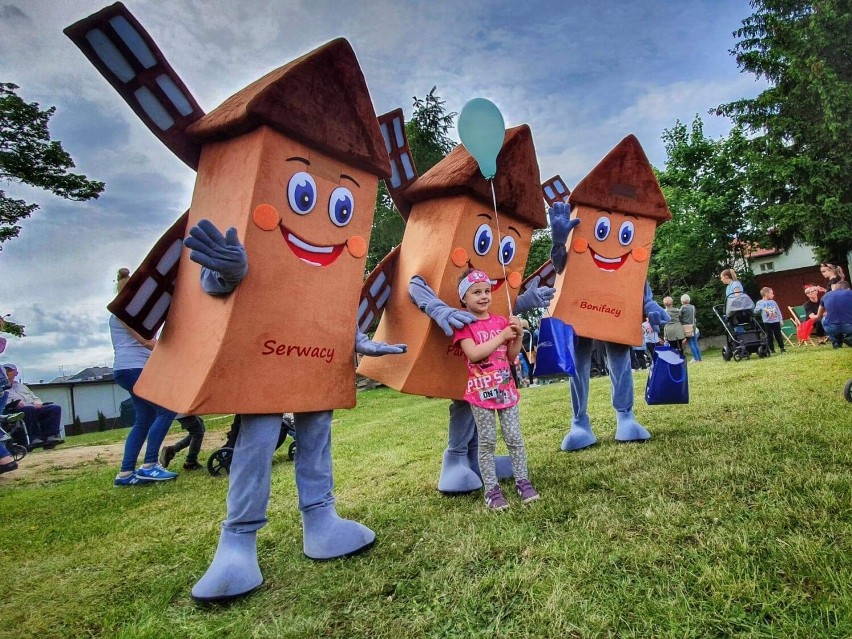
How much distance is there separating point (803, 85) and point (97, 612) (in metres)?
19.5

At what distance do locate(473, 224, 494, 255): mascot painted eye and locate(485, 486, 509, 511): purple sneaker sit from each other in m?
1.39

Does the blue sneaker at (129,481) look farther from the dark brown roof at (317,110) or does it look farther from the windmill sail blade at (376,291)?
the dark brown roof at (317,110)

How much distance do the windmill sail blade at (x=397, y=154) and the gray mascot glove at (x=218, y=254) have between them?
1366 millimetres

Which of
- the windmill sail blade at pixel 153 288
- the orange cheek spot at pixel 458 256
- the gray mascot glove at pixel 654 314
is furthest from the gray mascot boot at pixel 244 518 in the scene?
the gray mascot glove at pixel 654 314

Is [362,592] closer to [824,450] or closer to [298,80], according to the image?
[298,80]

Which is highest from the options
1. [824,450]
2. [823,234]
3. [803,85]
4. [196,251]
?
[803,85]

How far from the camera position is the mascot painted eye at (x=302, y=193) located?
2303 millimetres

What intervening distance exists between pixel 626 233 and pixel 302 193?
107 inches

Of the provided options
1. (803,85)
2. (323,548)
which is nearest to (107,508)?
(323,548)

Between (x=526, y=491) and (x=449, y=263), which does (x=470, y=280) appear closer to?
(x=449, y=263)

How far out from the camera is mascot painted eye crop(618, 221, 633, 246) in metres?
3.97

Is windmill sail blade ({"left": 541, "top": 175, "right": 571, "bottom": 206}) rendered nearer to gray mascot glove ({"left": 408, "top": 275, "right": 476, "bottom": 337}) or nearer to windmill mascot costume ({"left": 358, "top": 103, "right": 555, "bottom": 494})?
windmill mascot costume ({"left": 358, "top": 103, "right": 555, "bottom": 494})

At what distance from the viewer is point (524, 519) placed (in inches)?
96.0

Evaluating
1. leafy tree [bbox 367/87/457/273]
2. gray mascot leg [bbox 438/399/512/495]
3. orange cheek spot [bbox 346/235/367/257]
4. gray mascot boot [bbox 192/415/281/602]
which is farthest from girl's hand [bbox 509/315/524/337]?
leafy tree [bbox 367/87/457/273]
